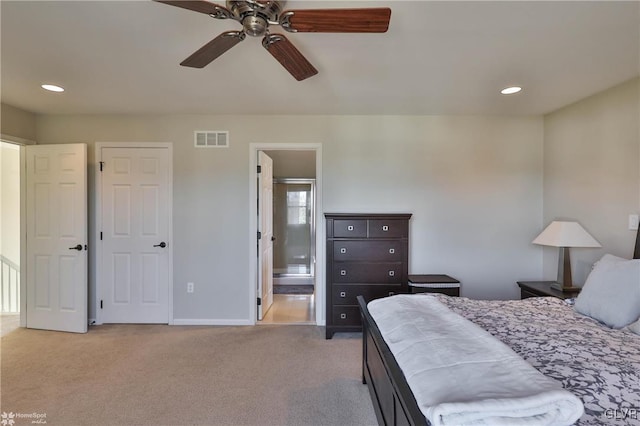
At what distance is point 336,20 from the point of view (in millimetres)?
1346

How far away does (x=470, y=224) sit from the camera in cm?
365

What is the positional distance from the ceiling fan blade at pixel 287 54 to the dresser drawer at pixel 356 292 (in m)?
2.12

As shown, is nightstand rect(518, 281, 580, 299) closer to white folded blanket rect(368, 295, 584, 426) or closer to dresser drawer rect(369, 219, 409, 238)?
dresser drawer rect(369, 219, 409, 238)

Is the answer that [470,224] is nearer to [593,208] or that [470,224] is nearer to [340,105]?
[593,208]

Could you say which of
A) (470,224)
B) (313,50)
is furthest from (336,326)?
(313,50)

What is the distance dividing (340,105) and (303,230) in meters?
3.19

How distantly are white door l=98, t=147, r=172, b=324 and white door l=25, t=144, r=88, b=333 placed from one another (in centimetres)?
24

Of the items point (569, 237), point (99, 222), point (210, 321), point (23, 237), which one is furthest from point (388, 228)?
point (23, 237)

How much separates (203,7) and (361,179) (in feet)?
8.41

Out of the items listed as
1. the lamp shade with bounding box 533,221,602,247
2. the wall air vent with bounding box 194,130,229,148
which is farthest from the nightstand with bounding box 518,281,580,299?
the wall air vent with bounding box 194,130,229,148

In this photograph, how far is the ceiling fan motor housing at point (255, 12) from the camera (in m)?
1.35

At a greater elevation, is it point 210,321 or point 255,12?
point 255,12

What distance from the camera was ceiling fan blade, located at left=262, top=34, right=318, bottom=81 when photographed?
61.1 inches

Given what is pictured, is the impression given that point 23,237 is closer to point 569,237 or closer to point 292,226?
point 292,226
